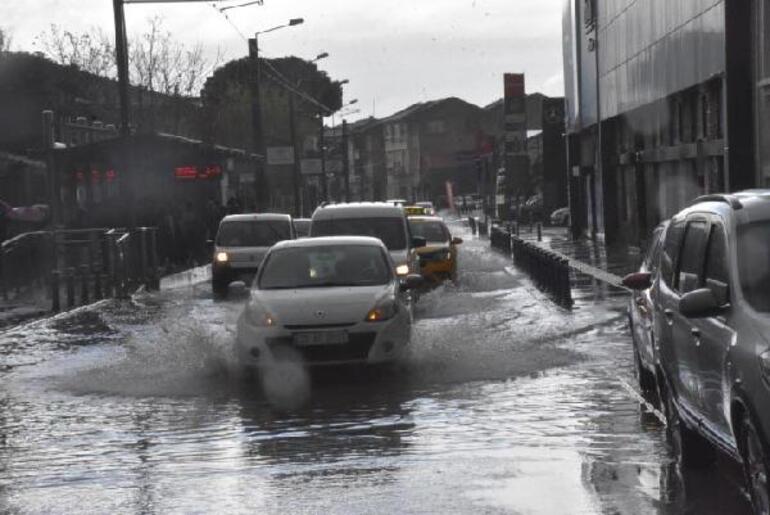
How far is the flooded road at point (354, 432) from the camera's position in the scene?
9.19 meters

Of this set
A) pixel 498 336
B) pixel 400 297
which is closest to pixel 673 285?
pixel 400 297

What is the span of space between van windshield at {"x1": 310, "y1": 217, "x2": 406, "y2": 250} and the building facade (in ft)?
18.3

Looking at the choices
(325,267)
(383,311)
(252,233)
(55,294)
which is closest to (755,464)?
(383,311)

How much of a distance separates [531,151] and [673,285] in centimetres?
12657

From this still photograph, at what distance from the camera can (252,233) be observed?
33000mm

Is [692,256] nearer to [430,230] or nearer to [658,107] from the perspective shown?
[430,230]

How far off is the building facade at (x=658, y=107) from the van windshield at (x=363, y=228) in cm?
559

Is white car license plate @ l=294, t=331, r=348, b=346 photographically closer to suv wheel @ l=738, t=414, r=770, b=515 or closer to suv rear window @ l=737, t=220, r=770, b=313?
suv rear window @ l=737, t=220, r=770, b=313

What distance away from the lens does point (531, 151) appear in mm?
135875

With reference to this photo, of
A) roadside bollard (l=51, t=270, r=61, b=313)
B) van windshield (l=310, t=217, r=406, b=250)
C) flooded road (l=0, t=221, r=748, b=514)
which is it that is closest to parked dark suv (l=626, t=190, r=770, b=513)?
flooded road (l=0, t=221, r=748, b=514)

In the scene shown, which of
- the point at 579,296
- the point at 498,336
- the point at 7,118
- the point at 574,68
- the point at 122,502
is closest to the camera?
the point at 122,502

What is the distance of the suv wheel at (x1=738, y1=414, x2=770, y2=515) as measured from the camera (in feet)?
23.9

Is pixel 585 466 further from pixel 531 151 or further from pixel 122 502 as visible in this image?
pixel 531 151

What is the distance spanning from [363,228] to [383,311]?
993 cm
